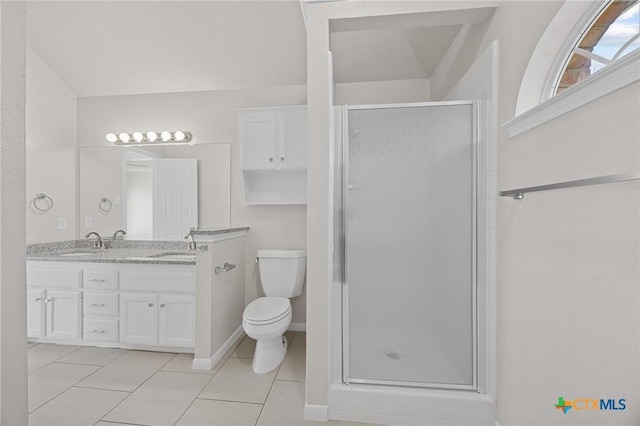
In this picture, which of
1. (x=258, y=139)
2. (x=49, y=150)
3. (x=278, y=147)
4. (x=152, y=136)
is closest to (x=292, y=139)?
(x=278, y=147)

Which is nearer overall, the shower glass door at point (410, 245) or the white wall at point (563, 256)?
the white wall at point (563, 256)

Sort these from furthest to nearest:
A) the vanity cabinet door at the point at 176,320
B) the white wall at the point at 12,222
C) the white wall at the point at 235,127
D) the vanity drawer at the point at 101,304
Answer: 1. the white wall at the point at 235,127
2. the vanity drawer at the point at 101,304
3. the vanity cabinet door at the point at 176,320
4. the white wall at the point at 12,222

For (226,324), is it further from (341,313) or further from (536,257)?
(536,257)

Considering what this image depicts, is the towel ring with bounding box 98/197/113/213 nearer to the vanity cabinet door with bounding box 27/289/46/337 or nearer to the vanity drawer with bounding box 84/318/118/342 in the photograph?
the vanity cabinet door with bounding box 27/289/46/337

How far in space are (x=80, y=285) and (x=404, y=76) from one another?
11.4 feet

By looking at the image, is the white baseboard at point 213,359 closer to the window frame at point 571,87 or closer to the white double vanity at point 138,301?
the white double vanity at point 138,301

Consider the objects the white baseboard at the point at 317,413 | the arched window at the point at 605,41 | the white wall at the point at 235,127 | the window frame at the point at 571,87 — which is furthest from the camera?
the white wall at the point at 235,127

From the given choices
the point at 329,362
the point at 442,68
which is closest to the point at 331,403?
the point at 329,362

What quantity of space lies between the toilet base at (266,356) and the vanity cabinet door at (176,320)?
574 mm

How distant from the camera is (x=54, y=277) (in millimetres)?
2498

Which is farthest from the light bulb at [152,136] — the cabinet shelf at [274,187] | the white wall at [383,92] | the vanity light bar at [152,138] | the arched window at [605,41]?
the arched window at [605,41]

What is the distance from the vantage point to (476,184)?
1642 mm

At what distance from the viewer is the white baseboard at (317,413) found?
5.46 ft

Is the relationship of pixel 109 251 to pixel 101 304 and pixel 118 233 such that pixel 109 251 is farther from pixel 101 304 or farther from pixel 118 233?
pixel 101 304
